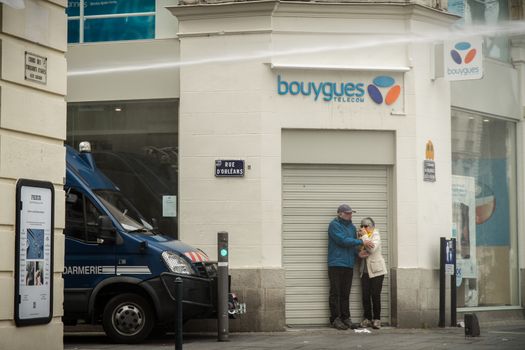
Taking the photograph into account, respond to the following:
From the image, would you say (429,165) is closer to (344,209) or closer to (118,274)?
(344,209)

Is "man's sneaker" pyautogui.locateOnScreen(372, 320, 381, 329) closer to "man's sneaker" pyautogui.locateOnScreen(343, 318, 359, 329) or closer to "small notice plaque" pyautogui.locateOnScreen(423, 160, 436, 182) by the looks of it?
"man's sneaker" pyautogui.locateOnScreen(343, 318, 359, 329)

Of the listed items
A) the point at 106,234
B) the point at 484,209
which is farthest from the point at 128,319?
the point at 484,209

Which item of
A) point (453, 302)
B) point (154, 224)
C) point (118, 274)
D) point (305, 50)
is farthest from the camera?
point (453, 302)

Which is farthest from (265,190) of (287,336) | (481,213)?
(481,213)

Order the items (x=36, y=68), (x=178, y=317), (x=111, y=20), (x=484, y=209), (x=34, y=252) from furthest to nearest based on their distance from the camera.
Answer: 1. (x=484, y=209)
2. (x=111, y=20)
3. (x=36, y=68)
4. (x=34, y=252)
5. (x=178, y=317)

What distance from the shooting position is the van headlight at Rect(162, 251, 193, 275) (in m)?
14.9

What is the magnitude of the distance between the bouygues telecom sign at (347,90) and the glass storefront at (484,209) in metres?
2.02

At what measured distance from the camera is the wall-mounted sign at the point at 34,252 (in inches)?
455

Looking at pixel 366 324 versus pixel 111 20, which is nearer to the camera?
pixel 366 324

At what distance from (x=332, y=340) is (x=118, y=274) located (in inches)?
126

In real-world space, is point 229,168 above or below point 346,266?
above

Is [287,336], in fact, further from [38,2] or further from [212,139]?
[38,2]

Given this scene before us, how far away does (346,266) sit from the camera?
17281mm

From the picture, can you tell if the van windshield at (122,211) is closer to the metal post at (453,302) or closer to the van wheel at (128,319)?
the van wheel at (128,319)
